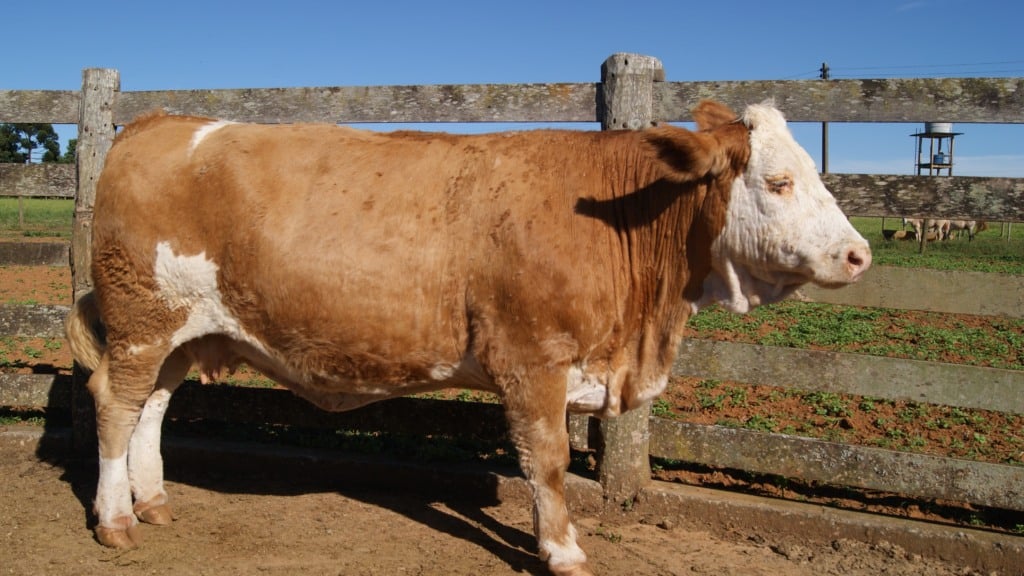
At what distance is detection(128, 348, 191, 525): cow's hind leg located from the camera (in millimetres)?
4953

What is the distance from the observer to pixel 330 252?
14.2 ft

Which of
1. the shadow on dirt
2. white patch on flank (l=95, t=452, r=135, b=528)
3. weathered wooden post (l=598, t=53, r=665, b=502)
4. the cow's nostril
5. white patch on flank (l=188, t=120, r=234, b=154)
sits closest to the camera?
the cow's nostril

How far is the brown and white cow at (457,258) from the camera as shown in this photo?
4.09 meters

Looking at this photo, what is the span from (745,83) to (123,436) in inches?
169

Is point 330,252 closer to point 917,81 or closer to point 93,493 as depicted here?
point 93,493

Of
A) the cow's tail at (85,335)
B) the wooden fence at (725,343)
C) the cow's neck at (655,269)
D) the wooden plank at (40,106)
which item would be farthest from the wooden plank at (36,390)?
the cow's neck at (655,269)

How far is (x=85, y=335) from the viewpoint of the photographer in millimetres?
5238

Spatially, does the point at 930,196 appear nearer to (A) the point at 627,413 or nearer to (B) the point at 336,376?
(A) the point at 627,413

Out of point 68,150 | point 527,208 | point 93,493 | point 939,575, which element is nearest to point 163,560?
point 93,493

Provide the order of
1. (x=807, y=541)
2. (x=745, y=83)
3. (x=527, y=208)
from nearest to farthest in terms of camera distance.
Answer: (x=527, y=208)
(x=807, y=541)
(x=745, y=83)

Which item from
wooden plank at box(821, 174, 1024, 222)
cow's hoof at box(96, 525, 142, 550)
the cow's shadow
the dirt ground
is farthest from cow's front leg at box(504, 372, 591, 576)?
cow's hoof at box(96, 525, 142, 550)

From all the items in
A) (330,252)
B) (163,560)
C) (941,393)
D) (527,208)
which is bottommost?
(163,560)

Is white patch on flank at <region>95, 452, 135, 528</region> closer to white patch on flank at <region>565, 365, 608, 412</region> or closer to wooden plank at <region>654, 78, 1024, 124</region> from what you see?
white patch on flank at <region>565, 365, 608, 412</region>

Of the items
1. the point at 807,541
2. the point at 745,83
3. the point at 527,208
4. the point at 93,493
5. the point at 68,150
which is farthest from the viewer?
the point at 68,150
